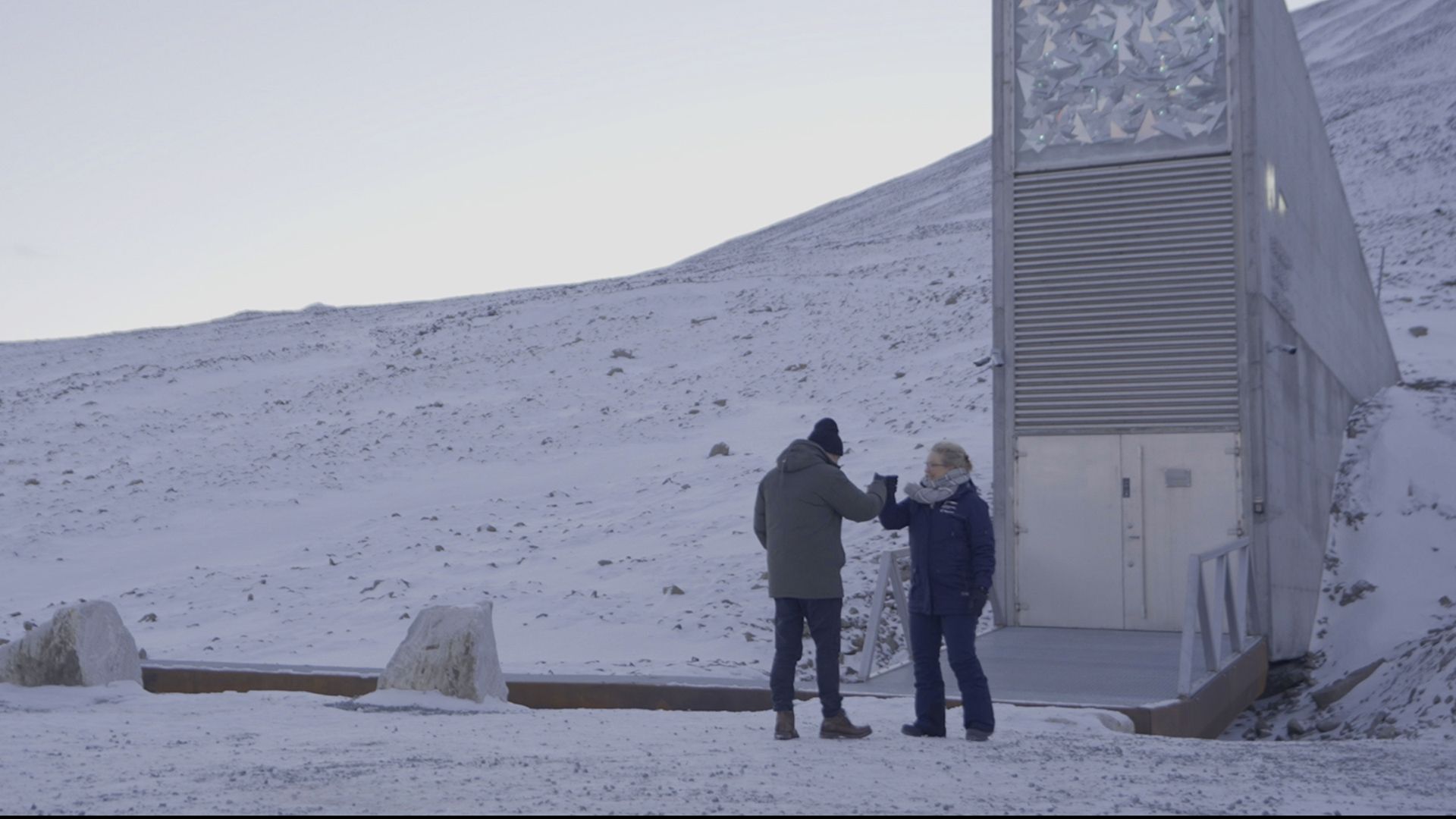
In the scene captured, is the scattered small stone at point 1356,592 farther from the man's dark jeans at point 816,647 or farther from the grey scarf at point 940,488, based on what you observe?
the man's dark jeans at point 816,647

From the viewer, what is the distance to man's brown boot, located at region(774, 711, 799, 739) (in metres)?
6.57

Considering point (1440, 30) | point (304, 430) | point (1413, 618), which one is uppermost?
point (1440, 30)

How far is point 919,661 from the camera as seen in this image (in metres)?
6.81

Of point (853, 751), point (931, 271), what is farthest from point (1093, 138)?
point (931, 271)

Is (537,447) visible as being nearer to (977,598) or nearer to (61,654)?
(61,654)

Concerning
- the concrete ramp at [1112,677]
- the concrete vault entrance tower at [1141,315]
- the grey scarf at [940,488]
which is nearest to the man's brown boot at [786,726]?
the grey scarf at [940,488]

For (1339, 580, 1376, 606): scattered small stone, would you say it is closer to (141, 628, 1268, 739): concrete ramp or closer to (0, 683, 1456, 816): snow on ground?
(141, 628, 1268, 739): concrete ramp

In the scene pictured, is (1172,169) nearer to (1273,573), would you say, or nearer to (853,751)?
(1273,573)

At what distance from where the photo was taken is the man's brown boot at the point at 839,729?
6.56 m

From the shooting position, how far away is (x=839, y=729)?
Result: 6.56 meters

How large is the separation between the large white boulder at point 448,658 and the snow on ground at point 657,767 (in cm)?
52

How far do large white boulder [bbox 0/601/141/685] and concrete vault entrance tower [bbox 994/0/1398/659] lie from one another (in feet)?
24.0

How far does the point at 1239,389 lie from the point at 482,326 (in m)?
27.4

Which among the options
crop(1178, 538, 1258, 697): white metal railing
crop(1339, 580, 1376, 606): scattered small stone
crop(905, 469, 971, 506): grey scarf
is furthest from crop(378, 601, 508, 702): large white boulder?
crop(1339, 580, 1376, 606): scattered small stone
